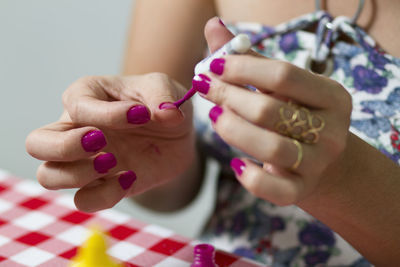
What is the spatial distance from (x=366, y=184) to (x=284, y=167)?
0.54 feet

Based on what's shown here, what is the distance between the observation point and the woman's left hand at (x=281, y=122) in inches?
17.6

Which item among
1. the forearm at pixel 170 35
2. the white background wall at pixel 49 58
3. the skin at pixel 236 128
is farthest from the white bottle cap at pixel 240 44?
the white background wall at pixel 49 58

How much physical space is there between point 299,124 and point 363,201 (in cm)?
18

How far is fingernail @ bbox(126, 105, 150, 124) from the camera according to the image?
580mm

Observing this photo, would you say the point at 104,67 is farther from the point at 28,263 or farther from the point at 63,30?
the point at 28,263

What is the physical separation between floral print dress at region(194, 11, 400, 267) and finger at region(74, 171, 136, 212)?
0.29 m

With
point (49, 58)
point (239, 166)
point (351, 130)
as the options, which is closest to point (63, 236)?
point (239, 166)

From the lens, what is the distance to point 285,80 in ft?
1.46

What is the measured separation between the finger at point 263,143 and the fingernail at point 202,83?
47 mm

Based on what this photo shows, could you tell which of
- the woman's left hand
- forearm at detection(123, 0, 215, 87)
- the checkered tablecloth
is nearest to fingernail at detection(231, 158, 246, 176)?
the woman's left hand

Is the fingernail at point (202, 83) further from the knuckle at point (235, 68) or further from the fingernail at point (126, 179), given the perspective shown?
the fingernail at point (126, 179)

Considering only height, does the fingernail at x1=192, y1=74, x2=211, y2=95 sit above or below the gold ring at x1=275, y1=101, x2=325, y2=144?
above

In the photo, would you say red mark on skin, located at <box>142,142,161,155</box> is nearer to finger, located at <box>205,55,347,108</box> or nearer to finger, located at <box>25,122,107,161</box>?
finger, located at <box>25,122,107,161</box>

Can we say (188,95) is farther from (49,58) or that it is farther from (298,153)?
(49,58)
